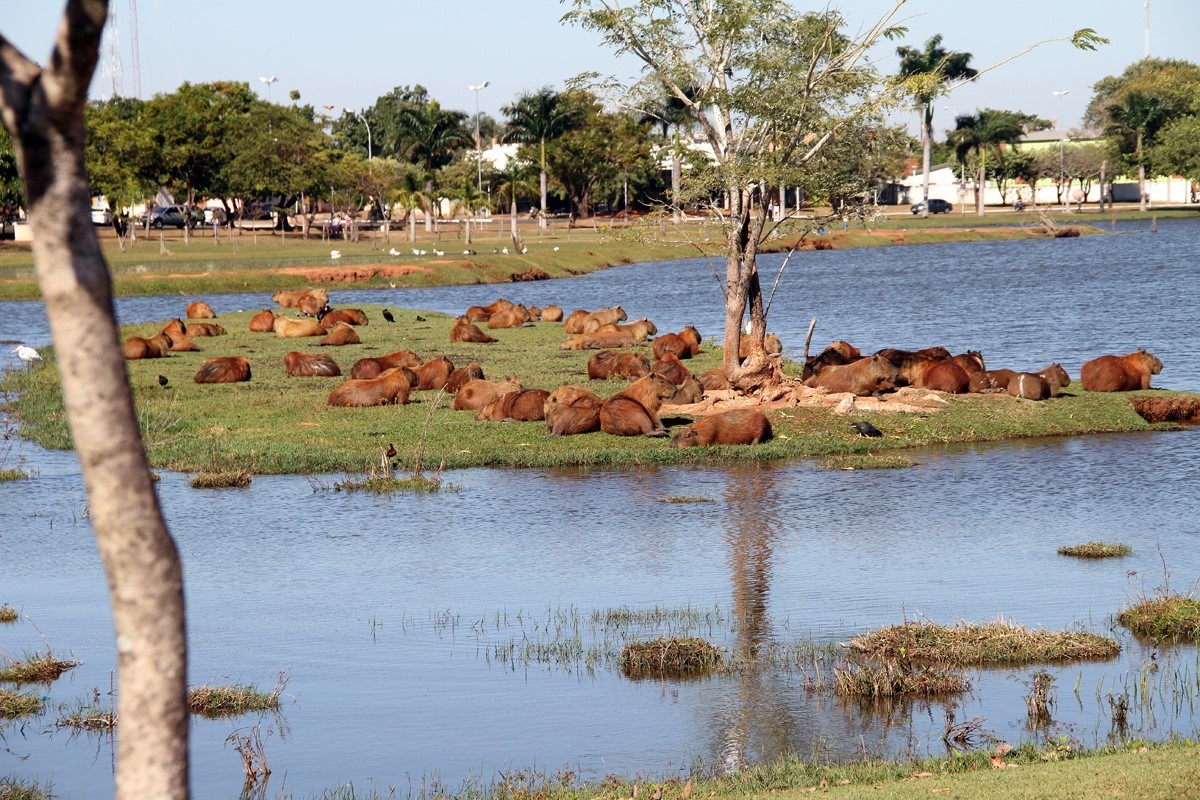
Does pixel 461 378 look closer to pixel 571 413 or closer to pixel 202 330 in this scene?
pixel 571 413

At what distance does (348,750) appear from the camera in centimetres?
1002

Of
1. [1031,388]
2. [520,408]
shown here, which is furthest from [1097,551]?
[520,408]

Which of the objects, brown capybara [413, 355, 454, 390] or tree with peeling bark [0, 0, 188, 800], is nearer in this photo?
tree with peeling bark [0, 0, 188, 800]

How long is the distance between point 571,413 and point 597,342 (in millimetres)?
13023

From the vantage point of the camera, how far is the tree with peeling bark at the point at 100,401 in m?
4.43

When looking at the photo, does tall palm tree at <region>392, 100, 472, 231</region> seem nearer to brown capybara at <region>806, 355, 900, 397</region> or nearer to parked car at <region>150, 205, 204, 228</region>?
parked car at <region>150, 205, 204, 228</region>

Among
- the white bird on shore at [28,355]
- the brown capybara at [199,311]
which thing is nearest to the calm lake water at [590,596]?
the white bird on shore at [28,355]

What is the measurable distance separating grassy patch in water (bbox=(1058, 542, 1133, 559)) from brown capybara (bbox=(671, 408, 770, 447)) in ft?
23.4

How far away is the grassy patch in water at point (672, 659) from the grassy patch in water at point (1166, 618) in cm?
382

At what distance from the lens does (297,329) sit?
39.4 meters

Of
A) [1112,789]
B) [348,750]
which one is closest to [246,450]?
[348,750]

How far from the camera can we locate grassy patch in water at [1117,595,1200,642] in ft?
40.2

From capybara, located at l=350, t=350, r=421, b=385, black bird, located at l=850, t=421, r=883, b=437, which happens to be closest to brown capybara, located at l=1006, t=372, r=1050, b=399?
black bird, located at l=850, t=421, r=883, b=437

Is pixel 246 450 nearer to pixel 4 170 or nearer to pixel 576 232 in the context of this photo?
pixel 4 170
